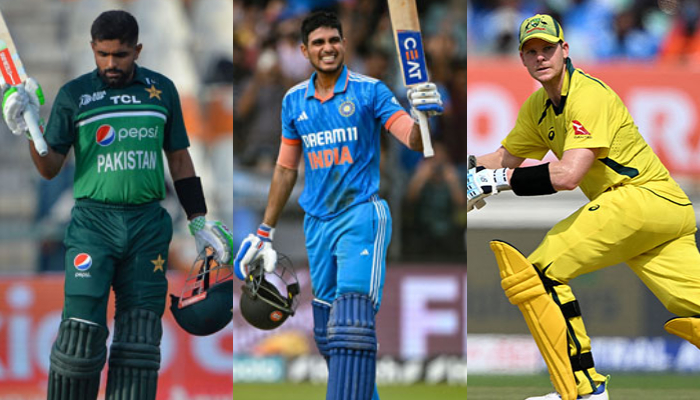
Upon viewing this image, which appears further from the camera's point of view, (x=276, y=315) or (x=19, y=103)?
(x=276, y=315)

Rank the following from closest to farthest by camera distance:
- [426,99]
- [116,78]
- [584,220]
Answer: [426,99] < [584,220] < [116,78]

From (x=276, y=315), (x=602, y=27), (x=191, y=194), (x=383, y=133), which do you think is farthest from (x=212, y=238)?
(x=602, y=27)

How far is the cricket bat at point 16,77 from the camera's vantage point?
18.6ft

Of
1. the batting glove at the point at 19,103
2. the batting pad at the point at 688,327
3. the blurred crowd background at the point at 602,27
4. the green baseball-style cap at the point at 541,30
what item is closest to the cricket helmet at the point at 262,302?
the batting glove at the point at 19,103

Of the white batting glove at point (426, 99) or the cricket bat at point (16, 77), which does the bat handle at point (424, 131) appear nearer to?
the white batting glove at point (426, 99)

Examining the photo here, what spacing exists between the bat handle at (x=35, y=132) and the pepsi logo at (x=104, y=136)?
0.31 m

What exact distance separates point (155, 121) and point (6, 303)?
4.11m

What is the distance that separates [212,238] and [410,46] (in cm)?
180

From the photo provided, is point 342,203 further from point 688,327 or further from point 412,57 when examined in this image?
point 688,327

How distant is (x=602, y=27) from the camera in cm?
1182

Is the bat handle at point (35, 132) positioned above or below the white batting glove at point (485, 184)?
above

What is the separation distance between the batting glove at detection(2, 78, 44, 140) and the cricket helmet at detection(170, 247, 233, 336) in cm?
136

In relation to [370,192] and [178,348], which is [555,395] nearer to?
[370,192]

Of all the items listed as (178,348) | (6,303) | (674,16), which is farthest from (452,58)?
(6,303)
